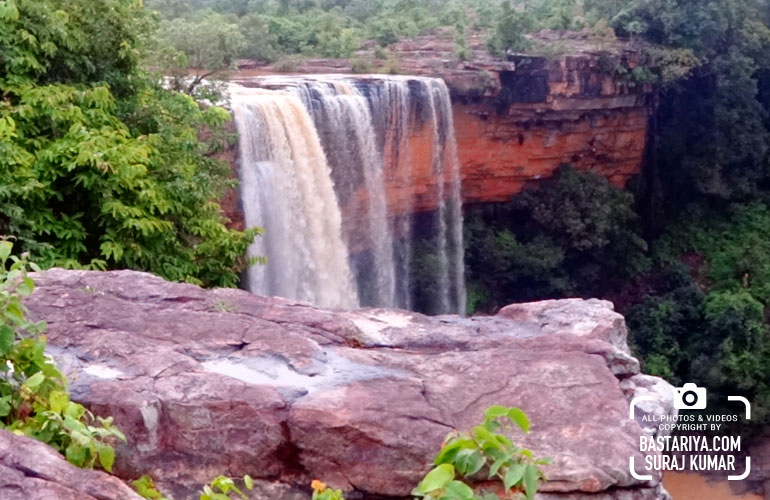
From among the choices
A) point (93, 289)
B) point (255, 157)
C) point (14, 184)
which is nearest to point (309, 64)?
point (255, 157)

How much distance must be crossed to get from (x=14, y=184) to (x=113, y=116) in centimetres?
136

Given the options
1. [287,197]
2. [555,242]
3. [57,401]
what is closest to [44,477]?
[57,401]

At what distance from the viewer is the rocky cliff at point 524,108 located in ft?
52.4

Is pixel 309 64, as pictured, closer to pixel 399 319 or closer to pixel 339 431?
pixel 399 319

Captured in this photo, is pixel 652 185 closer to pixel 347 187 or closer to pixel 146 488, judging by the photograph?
pixel 347 187

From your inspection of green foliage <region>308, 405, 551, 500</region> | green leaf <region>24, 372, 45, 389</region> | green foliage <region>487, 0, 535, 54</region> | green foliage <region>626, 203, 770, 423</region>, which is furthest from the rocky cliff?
green foliage <region>308, 405, 551, 500</region>

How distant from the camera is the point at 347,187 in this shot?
14148 millimetres

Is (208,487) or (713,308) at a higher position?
(208,487)

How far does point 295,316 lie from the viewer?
382cm

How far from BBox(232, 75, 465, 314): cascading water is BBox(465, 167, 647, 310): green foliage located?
2.63ft

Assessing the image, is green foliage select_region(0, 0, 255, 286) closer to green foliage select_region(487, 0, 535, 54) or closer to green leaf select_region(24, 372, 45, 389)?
green leaf select_region(24, 372, 45, 389)

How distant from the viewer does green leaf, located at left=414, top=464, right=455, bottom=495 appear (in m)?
2.18

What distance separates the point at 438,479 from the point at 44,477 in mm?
1031

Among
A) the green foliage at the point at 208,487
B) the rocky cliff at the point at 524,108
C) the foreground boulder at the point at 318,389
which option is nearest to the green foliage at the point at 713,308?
the rocky cliff at the point at 524,108
